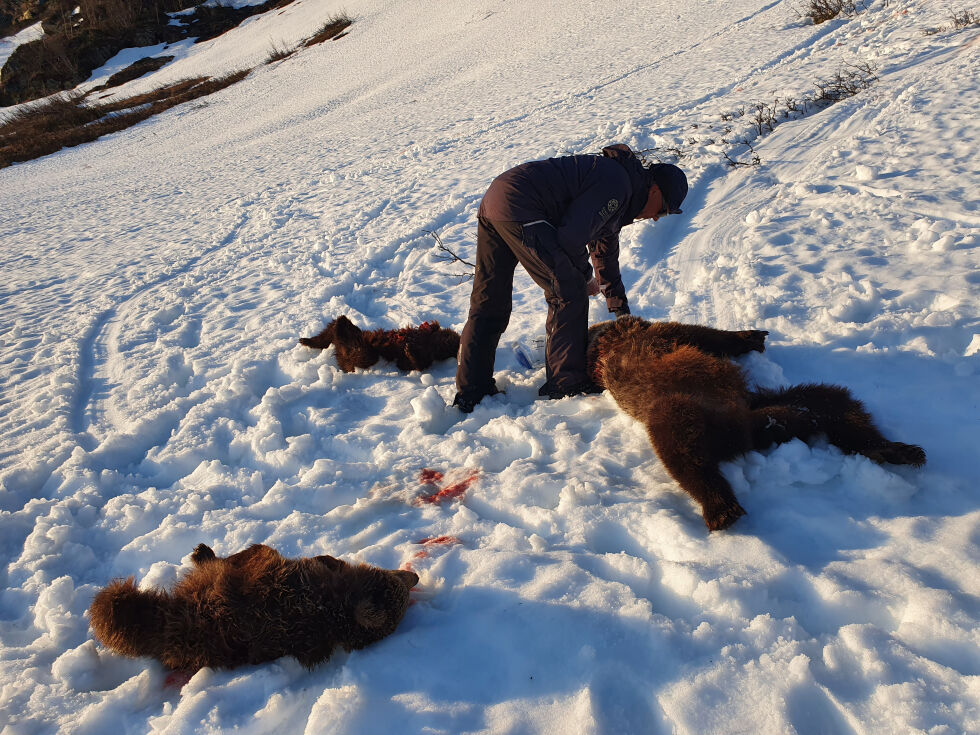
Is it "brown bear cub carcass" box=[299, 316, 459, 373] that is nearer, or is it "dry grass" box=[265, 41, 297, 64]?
"brown bear cub carcass" box=[299, 316, 459, 373]

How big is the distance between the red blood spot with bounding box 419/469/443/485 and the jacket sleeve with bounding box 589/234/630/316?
1997 mm

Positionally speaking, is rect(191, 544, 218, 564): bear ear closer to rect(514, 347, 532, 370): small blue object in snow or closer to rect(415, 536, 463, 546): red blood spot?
rect(415, 536, 463, 546): red blood spot

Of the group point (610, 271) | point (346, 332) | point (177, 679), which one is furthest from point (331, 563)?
point (610, 271)

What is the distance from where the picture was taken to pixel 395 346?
490cm

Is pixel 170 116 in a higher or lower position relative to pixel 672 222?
higher

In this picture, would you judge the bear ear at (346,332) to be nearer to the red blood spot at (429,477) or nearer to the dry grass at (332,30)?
the red blood spot at (429,477)

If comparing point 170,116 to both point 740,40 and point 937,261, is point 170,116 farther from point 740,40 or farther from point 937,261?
point 937,261

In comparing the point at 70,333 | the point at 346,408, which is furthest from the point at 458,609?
the point at 70,333

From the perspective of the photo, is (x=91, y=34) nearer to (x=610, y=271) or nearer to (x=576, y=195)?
(x=610, y=271)

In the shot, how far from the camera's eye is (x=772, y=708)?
1866 millimetres

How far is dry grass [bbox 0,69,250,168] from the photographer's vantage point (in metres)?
20.9

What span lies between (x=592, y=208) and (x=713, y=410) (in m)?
1.49

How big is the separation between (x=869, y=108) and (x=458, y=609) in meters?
7.87

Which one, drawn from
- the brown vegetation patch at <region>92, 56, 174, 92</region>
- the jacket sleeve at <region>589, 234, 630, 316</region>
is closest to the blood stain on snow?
the jacket sleeve at <region>589, 234, 630, 316</region>
